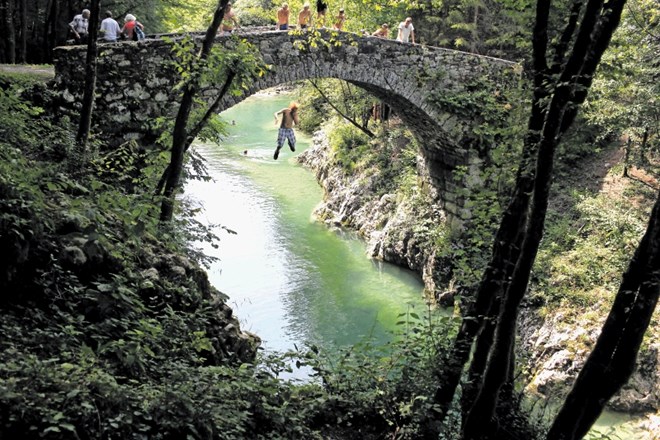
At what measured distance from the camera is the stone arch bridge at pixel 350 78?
28.3 feet

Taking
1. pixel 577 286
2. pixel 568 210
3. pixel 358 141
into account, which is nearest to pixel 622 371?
pixel 577 286

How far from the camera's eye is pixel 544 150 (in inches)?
149

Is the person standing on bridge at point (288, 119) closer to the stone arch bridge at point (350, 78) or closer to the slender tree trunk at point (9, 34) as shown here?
the stone arch bridge at point (350, 78)

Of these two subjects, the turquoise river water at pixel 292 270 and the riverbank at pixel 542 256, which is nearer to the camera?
the riverbank at pixel 542 256

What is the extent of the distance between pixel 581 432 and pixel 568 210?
9300 mm

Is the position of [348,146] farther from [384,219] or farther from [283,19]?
[283,19]

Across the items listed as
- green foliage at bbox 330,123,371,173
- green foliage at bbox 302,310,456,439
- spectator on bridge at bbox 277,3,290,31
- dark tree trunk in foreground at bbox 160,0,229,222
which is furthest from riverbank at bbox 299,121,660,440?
spectator on bridge at bbox 277,3,290,31

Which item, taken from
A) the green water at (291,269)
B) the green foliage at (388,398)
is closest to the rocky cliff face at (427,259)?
the green water at (291,269)

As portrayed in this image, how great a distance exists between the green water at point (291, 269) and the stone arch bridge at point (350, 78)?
2528mm

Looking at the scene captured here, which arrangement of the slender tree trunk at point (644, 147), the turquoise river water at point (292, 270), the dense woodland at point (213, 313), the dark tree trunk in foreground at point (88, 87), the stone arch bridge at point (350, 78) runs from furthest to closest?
the slender tree trunk at point (644, 147) < the turquoise river water at point (292, 270) < the stone arch bridge at point (350, 78) < the dark tree trunk in foreground at point (88, 87) < the dense woodland at point (213, 313)

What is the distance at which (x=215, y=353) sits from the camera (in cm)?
511

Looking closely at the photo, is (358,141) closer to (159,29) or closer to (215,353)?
(159,29)

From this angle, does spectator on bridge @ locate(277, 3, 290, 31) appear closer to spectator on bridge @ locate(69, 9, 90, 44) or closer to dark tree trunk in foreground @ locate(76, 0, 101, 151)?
spectator on bridge @ locate(69, 9, 90, 44)

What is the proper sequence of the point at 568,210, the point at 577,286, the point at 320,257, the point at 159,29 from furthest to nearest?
the point at 159,29
the point at 320,257
the point at 568,210
the point at 577,286
